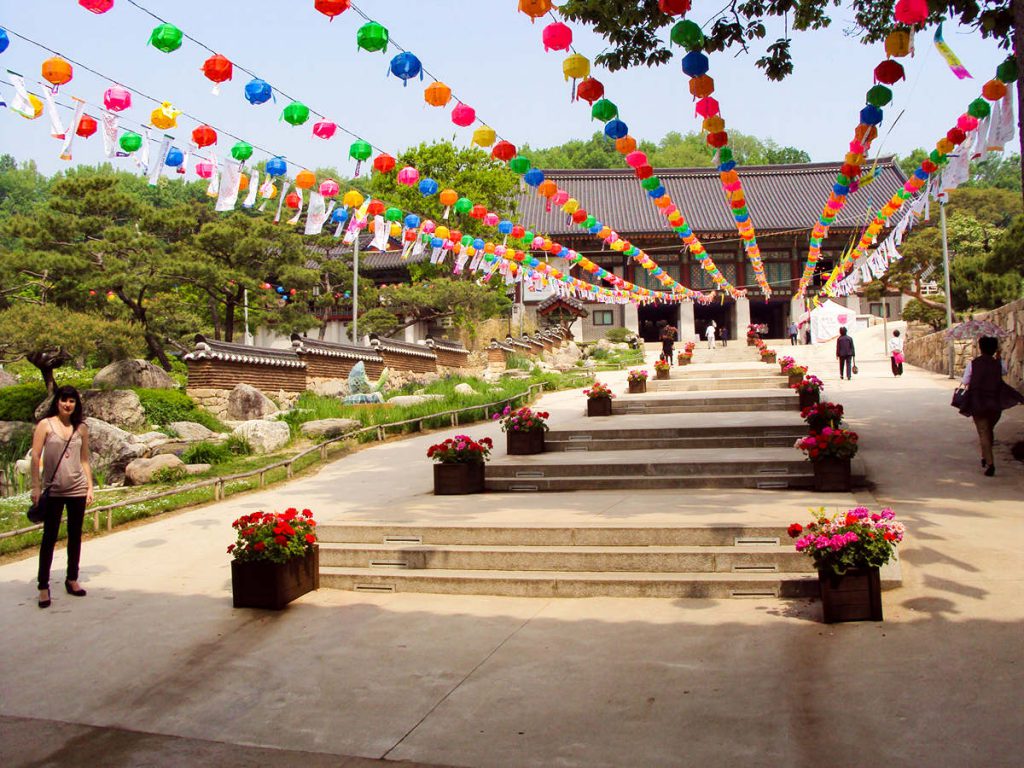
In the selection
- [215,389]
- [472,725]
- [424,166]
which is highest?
[424,166]

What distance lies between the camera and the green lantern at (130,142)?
9.38 metres

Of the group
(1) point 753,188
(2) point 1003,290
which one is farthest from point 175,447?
(1) point 753,188

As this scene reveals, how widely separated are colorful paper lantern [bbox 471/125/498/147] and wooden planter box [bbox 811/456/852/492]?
5.18m

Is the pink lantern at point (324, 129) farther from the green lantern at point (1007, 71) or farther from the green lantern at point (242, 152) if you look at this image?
the green lantern at point (1007, 71)

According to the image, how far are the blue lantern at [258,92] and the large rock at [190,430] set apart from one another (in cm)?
1040

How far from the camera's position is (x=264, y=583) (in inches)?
271

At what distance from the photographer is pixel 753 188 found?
5212 cm

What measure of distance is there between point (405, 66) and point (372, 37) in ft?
1.96

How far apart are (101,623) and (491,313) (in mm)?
31503

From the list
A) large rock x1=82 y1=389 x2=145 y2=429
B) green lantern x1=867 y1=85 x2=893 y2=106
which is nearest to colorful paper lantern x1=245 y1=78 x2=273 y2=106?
green lantern x1=867 y1=85 x2=893 y2=106

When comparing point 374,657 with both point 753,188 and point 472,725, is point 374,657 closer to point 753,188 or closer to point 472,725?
point 472,725

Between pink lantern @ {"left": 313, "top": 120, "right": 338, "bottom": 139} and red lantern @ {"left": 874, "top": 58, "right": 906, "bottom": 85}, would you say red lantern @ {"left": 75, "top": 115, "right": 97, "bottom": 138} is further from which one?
red lantern @ {"left": 874, "top": 58, "right": 906, "bottom": 85}

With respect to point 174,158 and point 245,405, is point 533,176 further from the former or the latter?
point 245,405

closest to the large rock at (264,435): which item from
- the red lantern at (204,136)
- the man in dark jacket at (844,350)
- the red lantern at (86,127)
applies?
the red lantern at (204,136)
